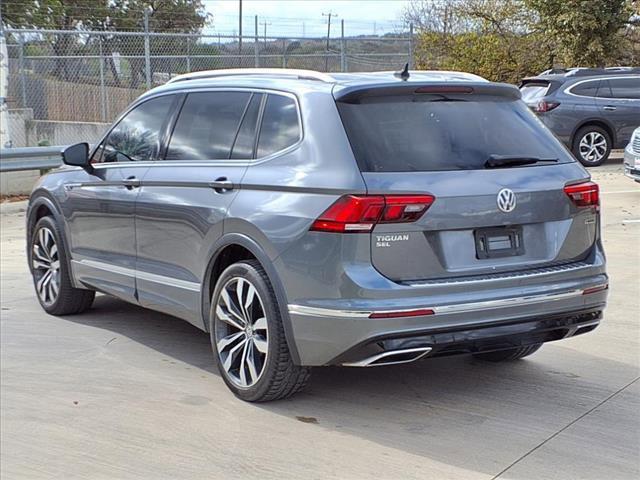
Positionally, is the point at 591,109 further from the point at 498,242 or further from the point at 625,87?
the point at 498,242

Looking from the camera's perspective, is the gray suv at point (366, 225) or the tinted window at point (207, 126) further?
the tinted window at point (207, 126)

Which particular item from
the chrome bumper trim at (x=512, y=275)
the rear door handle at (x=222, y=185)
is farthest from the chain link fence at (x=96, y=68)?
the chrome bumper trim at (x=512, y=275)

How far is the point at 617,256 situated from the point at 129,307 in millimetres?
4541

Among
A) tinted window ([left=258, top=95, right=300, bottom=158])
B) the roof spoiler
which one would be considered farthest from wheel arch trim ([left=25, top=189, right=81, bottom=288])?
the roof spoiler

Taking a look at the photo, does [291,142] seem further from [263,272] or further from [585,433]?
[585,433]

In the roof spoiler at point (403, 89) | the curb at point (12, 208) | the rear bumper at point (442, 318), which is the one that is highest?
the roof spoiler at point (403, 89)

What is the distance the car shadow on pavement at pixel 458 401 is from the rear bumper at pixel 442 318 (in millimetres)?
404

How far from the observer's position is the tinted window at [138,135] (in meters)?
6.16

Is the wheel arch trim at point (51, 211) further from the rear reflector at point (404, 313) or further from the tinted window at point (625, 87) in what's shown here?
the tinted window at point (625, 87)

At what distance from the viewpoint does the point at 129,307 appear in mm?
7609

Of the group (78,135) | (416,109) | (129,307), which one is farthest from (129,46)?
(416,109)

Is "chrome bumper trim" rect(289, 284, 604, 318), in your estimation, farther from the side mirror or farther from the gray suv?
the side mirror

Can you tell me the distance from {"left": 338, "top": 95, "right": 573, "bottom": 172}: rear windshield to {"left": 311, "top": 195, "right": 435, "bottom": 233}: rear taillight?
0.19 meters

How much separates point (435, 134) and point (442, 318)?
3.18 ft
